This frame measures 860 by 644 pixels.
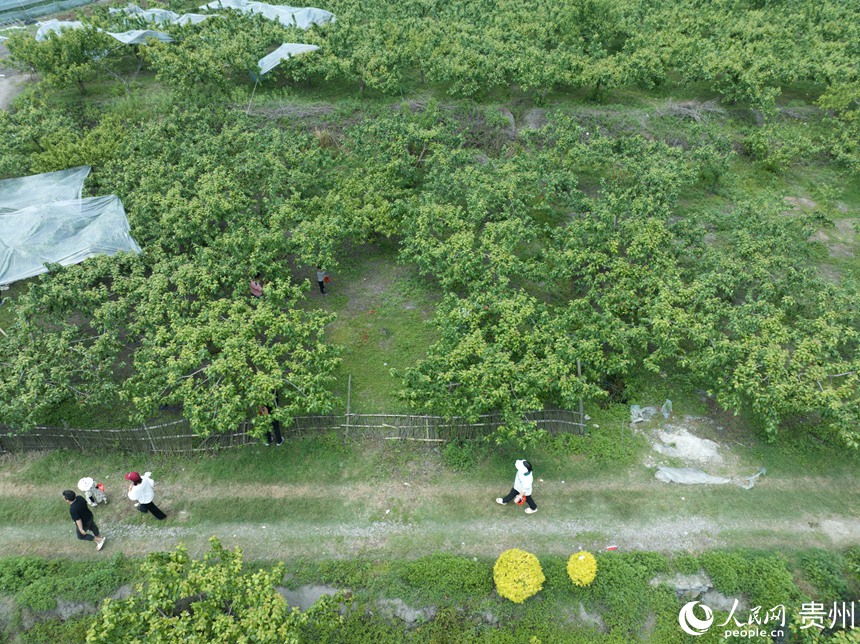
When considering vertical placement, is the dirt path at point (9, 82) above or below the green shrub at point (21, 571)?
above

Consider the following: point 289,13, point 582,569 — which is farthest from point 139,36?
point 582,569

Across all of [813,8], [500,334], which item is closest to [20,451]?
[500,334]

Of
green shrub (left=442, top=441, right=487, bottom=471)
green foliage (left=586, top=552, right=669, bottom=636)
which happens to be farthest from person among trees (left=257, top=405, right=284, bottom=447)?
green foliage (left=586, top=552, right=669, bottom=636)

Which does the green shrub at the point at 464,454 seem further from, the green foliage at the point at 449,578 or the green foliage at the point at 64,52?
the green foliage at the point at 64,52

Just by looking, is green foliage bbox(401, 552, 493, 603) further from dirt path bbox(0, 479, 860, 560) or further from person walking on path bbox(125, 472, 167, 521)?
person walking on path bbox(125, 472, 167, 521)

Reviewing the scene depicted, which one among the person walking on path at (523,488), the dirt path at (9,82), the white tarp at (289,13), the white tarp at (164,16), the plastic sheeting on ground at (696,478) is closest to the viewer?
the person walking on path at (523,488)

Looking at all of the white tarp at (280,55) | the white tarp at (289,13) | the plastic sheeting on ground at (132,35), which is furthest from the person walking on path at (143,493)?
the white tarp at (289,13)

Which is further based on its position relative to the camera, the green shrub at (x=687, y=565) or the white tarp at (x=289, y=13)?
the white tarp at (x=289, y=13)

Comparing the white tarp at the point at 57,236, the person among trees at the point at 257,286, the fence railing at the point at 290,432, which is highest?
the white tarp at the point at 57,236

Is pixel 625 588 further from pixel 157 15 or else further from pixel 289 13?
pixel 157 15
